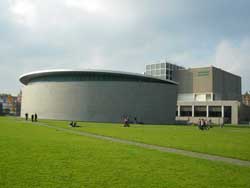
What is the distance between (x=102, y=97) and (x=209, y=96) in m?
53.1

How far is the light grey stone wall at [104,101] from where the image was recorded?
70188 mm

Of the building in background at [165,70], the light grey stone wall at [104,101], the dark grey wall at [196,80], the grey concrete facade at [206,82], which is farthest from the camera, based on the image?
the building in background at [165,70]

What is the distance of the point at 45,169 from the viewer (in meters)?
10.2

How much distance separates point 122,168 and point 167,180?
216 centimetres

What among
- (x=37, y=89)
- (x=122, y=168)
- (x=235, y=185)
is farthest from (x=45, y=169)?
(x=37, y=89)

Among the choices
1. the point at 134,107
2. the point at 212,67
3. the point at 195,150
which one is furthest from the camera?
the point at 212,67

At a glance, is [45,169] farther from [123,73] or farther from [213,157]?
[123,73]

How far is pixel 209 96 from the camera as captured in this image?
110 metres

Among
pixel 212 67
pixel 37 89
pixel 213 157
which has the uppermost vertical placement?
pixel 212 67

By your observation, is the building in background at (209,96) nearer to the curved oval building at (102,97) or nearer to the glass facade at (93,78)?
the curved oval building at (102,97)

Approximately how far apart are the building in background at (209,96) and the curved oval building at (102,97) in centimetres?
2307

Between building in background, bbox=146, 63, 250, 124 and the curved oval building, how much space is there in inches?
908

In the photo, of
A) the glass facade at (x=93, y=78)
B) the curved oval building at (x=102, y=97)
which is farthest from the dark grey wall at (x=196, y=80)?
the glass facade at (x=93, y=78)

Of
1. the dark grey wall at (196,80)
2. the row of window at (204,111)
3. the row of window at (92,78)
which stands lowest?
the row of window at (204,111)
